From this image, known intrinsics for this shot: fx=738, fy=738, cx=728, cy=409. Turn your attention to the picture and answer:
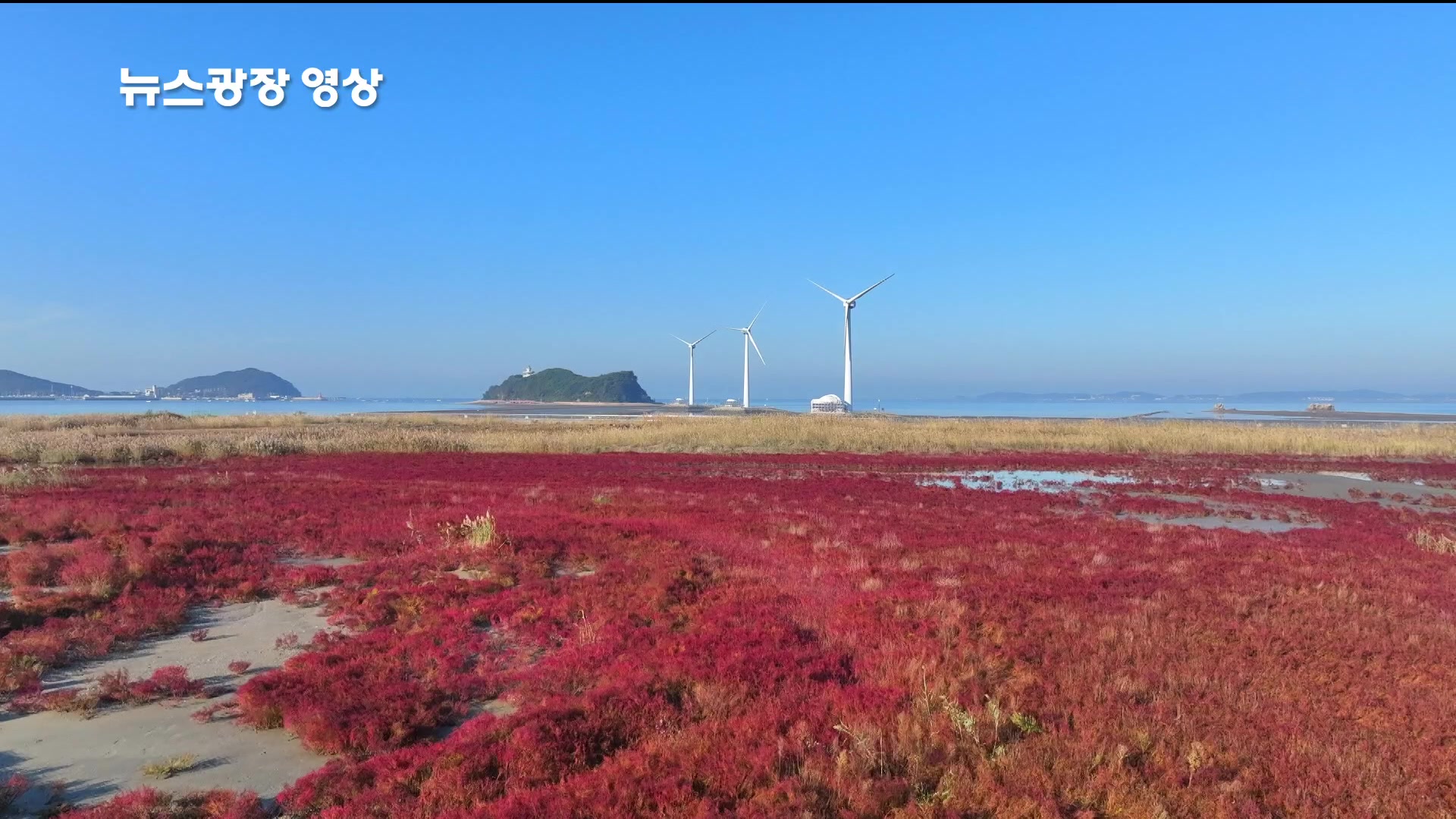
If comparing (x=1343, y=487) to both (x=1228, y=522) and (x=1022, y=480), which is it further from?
(x=1228, y=522)

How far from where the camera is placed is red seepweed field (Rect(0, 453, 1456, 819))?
20.4 feet

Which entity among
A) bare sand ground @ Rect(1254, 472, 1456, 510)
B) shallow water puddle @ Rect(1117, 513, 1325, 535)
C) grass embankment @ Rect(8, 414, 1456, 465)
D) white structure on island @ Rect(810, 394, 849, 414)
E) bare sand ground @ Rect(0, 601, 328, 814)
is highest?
white structure on island @ Rect(810, 394, 849, 414)

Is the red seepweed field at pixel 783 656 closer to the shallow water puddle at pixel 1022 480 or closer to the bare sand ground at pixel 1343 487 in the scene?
the bare sand ground at pixel 1343 487

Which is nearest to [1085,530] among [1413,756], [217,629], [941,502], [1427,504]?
[941,502]

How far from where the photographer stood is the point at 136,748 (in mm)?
7145

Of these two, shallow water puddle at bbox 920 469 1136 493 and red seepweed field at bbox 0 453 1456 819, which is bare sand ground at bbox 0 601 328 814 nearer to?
red seepweed field at bbox 0 453 1456 819

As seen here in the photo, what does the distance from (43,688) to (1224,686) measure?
44.0ft

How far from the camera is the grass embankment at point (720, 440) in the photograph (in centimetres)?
4272

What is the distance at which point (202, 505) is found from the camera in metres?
21.4

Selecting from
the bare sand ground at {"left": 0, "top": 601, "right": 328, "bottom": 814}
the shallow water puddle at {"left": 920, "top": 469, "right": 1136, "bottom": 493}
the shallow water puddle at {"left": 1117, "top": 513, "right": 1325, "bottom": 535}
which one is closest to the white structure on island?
the shallow water puddle at {"left": 920, "top": 469, "right": 1136, "bottom": 493}

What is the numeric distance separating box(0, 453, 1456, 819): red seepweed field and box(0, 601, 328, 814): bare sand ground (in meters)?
0.25

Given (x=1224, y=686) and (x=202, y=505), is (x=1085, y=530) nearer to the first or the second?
(x=1224, y=686)

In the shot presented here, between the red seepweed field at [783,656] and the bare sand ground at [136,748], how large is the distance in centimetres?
25

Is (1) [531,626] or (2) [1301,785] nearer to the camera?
(2) [1301,785]
